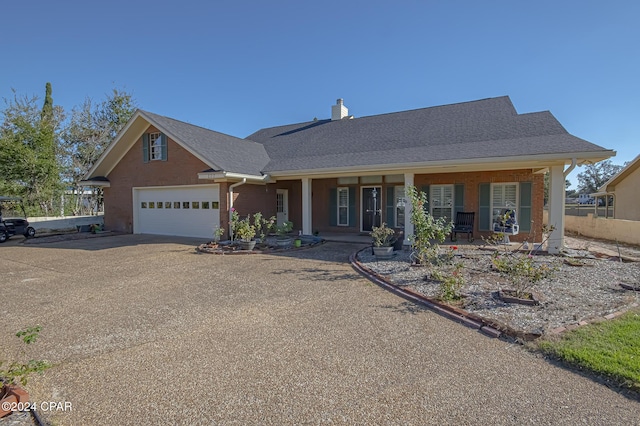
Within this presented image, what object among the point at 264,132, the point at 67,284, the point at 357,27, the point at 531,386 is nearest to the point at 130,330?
the point at 67,284

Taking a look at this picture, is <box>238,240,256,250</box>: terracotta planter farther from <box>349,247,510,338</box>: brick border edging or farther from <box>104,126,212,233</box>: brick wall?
<box>349,247,510,338</box>: brick border edging

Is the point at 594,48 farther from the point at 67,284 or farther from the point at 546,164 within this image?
the point at 67,284

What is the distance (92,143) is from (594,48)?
95.4 ft

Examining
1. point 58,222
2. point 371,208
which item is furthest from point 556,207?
point 58,222

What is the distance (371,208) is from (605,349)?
10581mm

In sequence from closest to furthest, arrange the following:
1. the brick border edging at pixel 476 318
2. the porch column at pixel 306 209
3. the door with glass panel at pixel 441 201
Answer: the brick border edging at pixel 476 318 → the door with glass panel at pixel 441 201 → the porch column at pixel 306 209

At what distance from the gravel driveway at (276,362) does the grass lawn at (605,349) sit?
253mm

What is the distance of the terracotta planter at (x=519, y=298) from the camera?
495 cm

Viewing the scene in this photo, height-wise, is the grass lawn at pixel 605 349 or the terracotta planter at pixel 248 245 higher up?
the terracotta planter at pixel 248 245

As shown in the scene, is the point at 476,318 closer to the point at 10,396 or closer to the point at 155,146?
the point at 10,396

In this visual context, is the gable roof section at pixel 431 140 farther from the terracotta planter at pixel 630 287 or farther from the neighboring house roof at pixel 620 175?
the neighboring house roof at pixel 620 175

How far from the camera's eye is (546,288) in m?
5.86

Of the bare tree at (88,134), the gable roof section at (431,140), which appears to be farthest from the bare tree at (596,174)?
the bare tree at (88,134)

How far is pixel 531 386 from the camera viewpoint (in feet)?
9.58
